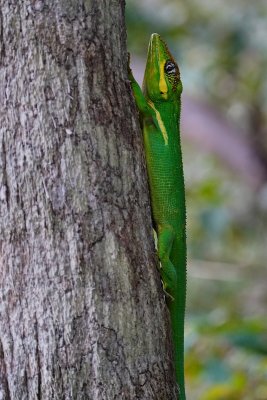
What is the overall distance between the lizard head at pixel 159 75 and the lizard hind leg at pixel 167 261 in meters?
0.68

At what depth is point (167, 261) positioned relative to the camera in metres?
3.26

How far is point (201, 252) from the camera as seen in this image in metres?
9.56

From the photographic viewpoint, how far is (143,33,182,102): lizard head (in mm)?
3627

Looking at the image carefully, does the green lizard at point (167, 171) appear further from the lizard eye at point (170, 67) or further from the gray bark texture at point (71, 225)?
the gray bark texture at point (71, 225)

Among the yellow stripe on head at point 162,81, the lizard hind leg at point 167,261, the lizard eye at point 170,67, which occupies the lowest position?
the lizard hind leg at point 167,261

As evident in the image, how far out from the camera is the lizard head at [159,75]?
3627mm

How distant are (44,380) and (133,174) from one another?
811 millimetres

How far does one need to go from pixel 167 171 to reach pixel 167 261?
430 mm

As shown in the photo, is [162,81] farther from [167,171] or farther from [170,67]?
[167,171]

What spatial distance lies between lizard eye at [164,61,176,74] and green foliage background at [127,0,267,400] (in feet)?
10.9

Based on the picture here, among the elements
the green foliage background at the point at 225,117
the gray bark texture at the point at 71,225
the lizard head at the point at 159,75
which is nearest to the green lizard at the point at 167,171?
the lizard head at the point at 159,75

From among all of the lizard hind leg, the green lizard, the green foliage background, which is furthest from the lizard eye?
the green foliage background

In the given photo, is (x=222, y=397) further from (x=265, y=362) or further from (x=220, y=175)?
(x=220, y=175)

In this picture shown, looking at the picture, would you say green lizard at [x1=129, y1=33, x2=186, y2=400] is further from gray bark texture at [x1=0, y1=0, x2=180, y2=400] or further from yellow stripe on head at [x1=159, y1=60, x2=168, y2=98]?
gray bark texture at [x1=0, y1=0, x2=180, y2=400]
